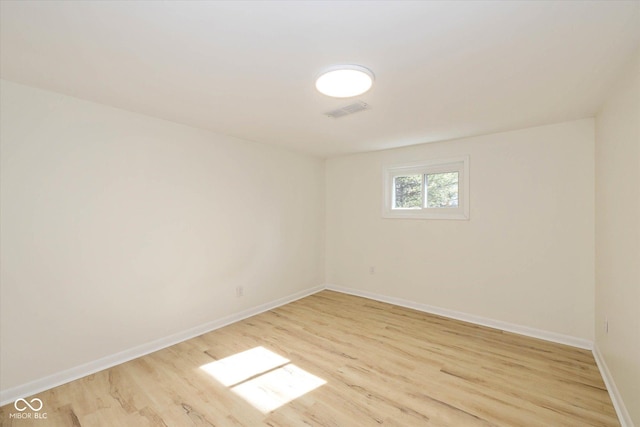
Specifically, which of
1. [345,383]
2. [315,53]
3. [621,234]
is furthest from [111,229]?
[621,234]

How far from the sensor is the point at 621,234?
182 cm

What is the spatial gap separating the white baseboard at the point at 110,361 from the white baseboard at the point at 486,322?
178 centimetres

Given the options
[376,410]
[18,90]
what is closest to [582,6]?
[376,410]

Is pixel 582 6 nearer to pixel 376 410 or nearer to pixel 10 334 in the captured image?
pixel 376 410

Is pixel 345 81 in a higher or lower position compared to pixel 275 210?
higher

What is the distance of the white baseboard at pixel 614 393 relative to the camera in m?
1.70

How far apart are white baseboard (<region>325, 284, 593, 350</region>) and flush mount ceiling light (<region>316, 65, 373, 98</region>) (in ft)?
9.79

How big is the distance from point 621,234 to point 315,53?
2323mm

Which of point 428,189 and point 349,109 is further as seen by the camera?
point 428,189

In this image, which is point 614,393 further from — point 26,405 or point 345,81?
point 26,405

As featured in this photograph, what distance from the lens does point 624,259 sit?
1.76m

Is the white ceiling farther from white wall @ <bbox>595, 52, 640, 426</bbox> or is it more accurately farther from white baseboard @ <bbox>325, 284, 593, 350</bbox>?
white baseboard @ <bbox>325, 284, 593, 350</bbox>

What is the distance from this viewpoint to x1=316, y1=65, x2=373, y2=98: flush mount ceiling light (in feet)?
5.56

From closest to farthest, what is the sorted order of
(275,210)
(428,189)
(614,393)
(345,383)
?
(614,393)
(345,383)
(428,189)
(275,210)
